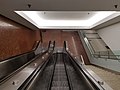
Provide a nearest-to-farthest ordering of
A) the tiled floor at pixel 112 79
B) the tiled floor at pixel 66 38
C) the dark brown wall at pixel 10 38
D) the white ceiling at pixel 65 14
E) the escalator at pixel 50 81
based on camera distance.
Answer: the escalator at pixel 50 81 → the tiled floor at pixel 112 79 → the dark brown wall at pixel 10 38 → the white ceiling at pixel 65 14 → the tiled floor at pixel 66 38

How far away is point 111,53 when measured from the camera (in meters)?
9.74

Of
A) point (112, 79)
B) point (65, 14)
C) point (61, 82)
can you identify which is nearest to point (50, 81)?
point (61, 82)

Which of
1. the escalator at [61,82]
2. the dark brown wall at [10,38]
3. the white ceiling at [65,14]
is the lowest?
the escalator at [61,82]

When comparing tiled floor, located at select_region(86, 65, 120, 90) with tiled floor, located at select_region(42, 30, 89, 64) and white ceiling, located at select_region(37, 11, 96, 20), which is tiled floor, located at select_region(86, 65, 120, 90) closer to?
white ceiling, located at select_region(37, 11, 96, 20)

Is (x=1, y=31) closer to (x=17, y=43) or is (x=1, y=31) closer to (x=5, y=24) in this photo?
(x=5, y=24)

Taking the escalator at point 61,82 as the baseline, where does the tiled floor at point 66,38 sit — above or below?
above

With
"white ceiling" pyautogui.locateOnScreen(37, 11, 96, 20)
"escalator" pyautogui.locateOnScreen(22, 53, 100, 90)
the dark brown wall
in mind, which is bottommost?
"escalator" pyautogui.locateOnScreen(22, 53, 100, 90)

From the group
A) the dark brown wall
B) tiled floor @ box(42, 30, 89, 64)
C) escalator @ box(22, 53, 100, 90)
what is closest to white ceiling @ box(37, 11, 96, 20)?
the dark brown wall

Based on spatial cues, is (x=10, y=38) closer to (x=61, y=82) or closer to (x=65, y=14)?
(x=61, y=82)

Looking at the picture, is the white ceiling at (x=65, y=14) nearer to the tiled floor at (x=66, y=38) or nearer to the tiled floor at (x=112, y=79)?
the tiled floor at (x=112, y=79)

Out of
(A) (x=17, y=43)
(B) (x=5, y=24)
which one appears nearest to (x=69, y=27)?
(A) (x=17, y=43)

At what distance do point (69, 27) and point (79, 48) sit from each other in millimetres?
3487

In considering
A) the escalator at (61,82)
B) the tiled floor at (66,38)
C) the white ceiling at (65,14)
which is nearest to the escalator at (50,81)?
the escalator at (61,82)

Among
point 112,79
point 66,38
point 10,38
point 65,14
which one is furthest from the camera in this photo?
point 66,38
